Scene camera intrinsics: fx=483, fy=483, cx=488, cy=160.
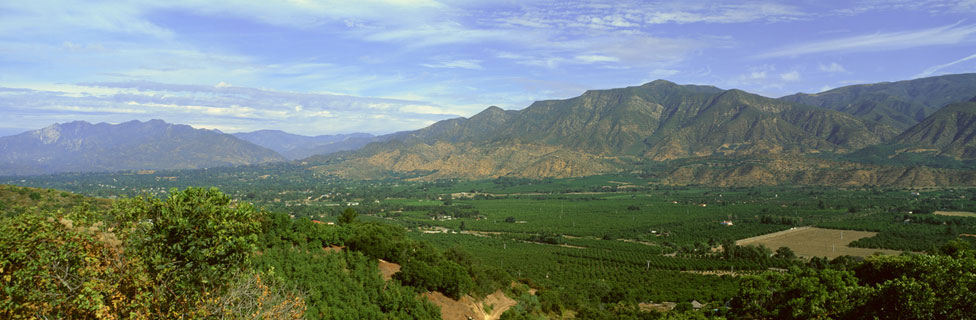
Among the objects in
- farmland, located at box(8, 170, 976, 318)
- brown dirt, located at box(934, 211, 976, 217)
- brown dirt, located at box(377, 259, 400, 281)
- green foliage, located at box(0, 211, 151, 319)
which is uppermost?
green foliage, located at box(0, 211, 151, 319)

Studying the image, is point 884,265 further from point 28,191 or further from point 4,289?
point 28,191

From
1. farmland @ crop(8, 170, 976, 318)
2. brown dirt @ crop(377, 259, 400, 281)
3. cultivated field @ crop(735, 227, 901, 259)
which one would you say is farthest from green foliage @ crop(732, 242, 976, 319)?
cultivated field @ crop(735, 227, 901, 259)

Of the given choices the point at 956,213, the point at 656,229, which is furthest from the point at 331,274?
the point at 956,213

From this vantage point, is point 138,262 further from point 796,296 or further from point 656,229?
point 656,229

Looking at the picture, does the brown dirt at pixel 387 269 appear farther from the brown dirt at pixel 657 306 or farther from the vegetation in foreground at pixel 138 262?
the brown dirt at pixel 657 306

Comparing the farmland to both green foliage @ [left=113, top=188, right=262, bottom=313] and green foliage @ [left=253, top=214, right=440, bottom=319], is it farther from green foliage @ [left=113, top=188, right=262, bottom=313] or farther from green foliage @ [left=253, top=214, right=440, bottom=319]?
green foliage @ [left=113, top=188, right=262, bottom=313]
